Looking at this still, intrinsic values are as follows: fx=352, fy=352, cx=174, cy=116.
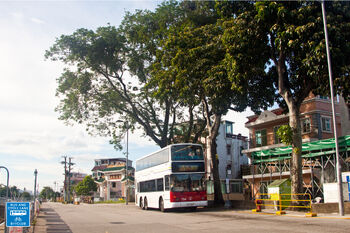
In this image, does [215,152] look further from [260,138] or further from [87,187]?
[87,187]

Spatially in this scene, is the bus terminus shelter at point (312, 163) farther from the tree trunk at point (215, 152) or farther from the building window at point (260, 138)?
the tree trunk at point (215, 152)

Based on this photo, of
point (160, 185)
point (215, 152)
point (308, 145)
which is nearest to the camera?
point (160, 185)

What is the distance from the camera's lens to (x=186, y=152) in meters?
23.8

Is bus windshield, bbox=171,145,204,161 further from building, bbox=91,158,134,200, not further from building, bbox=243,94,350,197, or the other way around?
building, bbox=91,158,134,200

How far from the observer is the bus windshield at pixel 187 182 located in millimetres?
23453

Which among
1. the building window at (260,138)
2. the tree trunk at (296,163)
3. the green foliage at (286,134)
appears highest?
the building window at (260,138)

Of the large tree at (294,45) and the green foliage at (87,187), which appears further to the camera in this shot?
the green foliage at (87,187)

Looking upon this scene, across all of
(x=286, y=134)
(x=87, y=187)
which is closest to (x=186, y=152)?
(x=286, y=134)

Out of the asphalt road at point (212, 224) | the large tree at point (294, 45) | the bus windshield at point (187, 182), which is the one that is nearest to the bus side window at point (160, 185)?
the bus windshield at point (187, 182)

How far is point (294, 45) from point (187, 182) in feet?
37.1

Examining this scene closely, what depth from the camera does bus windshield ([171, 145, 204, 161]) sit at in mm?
23473

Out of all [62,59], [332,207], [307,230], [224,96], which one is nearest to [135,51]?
[62,59]

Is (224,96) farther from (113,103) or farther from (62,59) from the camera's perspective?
(62,59)

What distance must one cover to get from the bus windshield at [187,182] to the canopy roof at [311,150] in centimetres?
945
